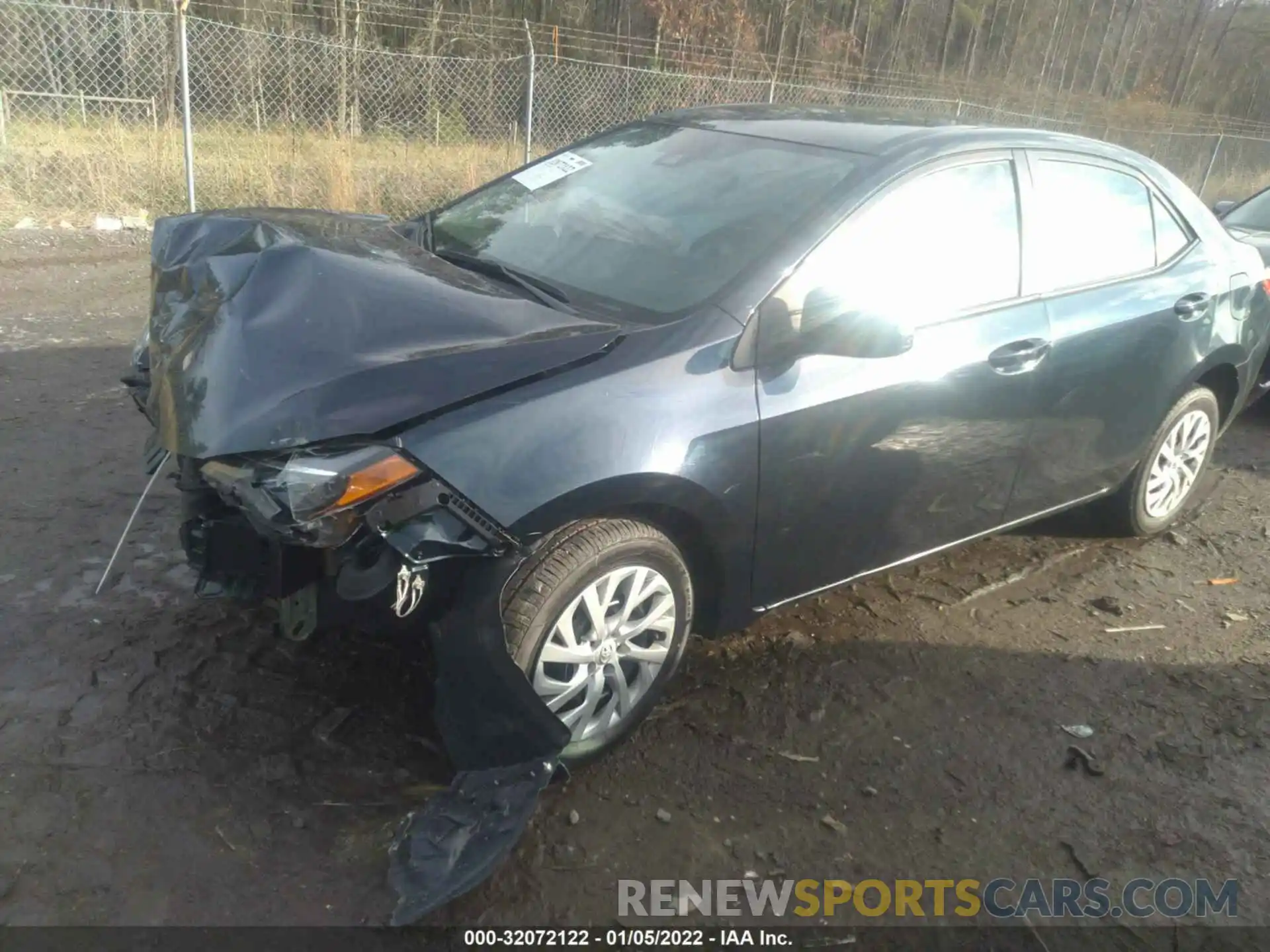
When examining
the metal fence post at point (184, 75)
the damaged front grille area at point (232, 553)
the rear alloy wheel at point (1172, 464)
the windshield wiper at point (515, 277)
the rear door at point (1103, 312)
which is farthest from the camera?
the metal fence post at point (184, 75)

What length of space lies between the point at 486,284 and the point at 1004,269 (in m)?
1.80

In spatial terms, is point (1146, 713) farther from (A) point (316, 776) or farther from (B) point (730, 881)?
(A) point (316, 776)

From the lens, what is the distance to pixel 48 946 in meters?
2.09

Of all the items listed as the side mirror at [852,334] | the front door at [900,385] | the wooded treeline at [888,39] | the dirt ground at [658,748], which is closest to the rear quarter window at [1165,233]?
the front door at [900,385]

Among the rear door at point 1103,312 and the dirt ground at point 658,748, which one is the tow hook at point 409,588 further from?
the rear door at point 1103,312

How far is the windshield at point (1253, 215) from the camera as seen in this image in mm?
6945

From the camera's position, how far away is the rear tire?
4.34 m

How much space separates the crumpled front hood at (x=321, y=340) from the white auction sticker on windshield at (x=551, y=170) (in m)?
0.90

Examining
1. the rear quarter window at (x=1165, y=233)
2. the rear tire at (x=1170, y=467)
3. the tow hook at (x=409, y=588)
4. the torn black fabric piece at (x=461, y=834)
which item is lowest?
the torn black fabric piece at (x=461, y=834)

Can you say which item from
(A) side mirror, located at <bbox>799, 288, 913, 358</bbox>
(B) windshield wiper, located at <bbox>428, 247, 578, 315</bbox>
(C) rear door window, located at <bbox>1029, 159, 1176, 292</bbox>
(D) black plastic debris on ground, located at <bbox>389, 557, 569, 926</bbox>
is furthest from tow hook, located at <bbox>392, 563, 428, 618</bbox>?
(C) rear door window, located at <bbox>1029, 159, 1176, 292</bbox>

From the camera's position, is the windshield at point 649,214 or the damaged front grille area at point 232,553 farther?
the windshield at point 649,214

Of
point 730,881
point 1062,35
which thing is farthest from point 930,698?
point 1062,35

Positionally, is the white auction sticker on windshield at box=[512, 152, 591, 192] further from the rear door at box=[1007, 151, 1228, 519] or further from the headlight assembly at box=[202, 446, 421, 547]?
the headlight assembly at box=[202, 446, 421, 547]

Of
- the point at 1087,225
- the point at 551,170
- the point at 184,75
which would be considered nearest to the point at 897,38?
the point at 184,75
